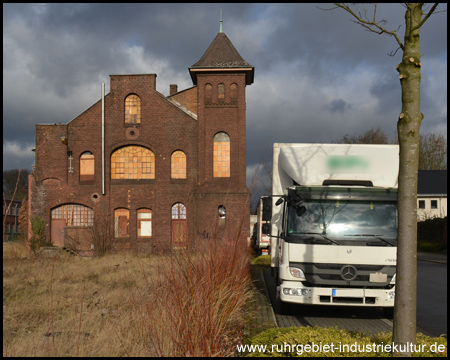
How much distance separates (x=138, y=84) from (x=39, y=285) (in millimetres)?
21172

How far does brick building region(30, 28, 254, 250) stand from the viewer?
31.9 metres

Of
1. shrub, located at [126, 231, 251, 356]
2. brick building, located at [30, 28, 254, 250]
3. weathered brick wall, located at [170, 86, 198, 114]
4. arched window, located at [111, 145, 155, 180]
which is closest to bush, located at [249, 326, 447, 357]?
shrub, located at [126, 231, 251, 356]

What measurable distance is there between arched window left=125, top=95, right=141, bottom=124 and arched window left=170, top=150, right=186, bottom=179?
144 inches

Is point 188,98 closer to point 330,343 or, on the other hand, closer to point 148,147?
point 148,147

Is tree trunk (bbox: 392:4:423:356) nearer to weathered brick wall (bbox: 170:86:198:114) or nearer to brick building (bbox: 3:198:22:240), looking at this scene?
brick building (bbox: 3:198:22:240)

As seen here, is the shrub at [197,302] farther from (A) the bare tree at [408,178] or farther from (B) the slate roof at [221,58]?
(B) the slate roof at [221,58]

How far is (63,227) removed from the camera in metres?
32.3

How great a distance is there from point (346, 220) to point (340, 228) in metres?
0.20

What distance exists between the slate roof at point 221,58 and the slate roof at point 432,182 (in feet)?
83.4

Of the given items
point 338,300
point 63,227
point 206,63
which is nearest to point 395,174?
point 338,300

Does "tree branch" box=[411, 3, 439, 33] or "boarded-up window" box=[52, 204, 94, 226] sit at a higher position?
"tree branch" box=[411, 3, 439, 33]

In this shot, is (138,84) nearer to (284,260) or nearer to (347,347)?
(284,260)

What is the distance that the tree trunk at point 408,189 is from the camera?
4.04 metres

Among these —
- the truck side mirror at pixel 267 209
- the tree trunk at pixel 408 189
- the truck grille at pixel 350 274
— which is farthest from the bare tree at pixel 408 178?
the truck side mirror at pixel 267 209
